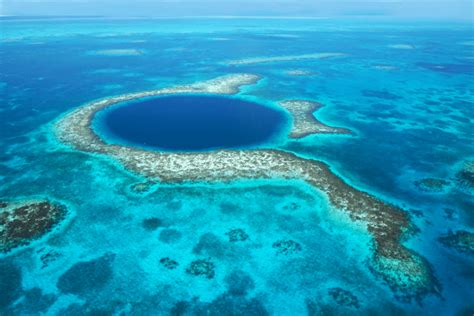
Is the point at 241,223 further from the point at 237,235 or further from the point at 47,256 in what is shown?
the point at 47,256

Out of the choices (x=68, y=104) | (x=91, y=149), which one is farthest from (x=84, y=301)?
(x=68, y=104)

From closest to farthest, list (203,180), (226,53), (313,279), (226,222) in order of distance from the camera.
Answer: (313,279), (226,222), (203,180), (226,53)

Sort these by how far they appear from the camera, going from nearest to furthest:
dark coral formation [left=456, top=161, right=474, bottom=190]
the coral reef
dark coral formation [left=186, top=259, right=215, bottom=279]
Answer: dark coral formation [left=186, top=259, right=215, bottom=279] → dark coral formation [left=456, top=161, right=474, bottom=190] → the coral reef

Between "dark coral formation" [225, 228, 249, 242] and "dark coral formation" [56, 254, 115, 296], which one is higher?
"dark coral formation" [225, 228, 249, 242]

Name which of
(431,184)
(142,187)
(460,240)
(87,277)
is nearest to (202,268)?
(87,277)

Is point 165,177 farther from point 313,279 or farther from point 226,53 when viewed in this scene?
point 226,53

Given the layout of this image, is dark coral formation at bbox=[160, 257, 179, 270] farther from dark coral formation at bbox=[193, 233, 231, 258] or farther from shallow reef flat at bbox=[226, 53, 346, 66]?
shallow reef flat at bbox=[226, 53, 346, 66]

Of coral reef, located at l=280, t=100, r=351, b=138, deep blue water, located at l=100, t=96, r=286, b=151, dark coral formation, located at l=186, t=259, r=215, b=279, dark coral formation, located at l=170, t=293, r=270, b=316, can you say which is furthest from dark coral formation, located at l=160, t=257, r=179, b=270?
coral reef, located at l=280, t=100, r=351, b=138
